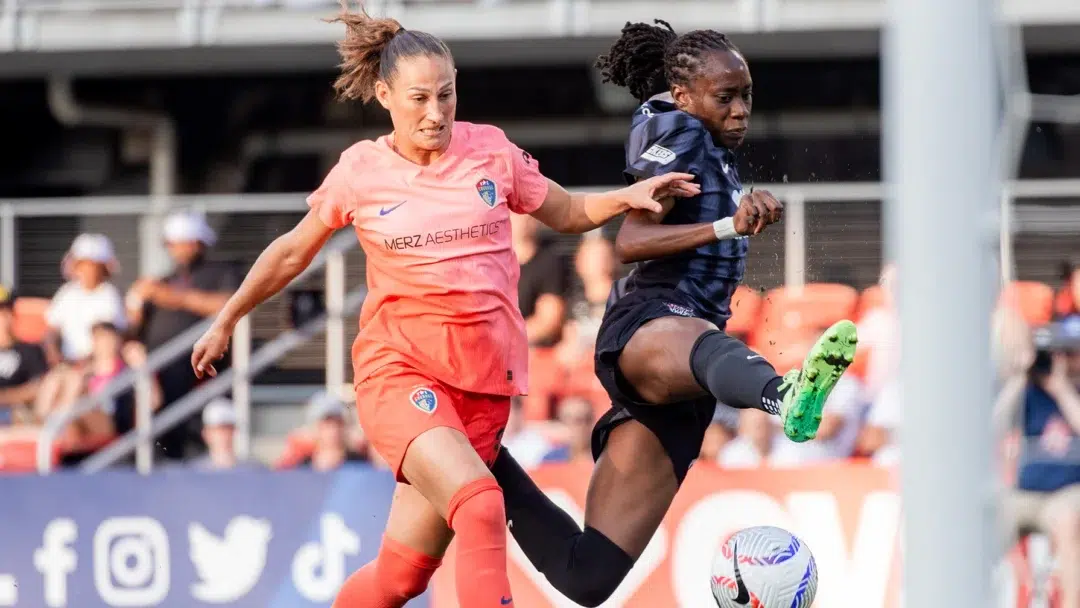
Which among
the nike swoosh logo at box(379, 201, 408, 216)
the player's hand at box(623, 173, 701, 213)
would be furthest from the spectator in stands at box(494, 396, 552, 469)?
the nike swoosh logo at box(379, 201, 408, 216)

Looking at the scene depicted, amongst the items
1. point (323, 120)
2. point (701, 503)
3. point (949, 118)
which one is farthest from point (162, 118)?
point (949, 118)

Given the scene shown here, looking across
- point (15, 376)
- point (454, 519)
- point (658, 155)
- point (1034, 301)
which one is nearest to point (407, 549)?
point (454, 519)

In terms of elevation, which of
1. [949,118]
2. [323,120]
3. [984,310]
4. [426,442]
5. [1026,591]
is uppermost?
[323,120]

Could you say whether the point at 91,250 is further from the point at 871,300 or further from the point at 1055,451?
the point at 1055,451

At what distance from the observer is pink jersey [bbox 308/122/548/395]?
5066mm

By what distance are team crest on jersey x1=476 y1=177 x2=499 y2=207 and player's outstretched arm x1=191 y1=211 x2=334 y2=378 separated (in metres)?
0.48

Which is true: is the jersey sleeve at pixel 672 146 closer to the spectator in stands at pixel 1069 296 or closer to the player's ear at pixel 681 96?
the player's ear at pixel 681 96

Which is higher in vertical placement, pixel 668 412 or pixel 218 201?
pixel 218 201

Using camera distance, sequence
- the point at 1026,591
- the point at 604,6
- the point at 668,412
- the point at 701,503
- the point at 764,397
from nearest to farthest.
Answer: the point at 764,397
the point at 668,412
the point at 1026,591
the point at 701,503
the point at 604,6

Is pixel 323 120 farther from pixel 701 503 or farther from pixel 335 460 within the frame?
pixel 701 503

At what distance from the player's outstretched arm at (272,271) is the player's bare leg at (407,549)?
725 millimetres

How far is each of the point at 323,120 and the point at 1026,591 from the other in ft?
29.3

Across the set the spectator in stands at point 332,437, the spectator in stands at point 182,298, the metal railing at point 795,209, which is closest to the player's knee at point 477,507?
the metal railing at point 795,209

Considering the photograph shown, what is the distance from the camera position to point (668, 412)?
5.55 m
